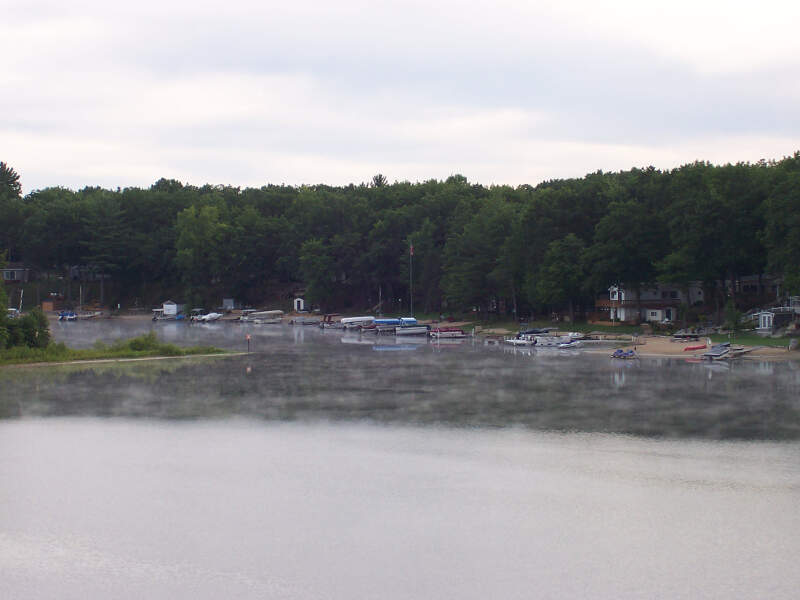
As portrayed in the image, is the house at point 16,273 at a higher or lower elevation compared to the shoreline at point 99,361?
higher

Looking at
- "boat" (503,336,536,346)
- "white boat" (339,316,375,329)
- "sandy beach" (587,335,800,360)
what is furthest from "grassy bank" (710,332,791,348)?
"white boat" (339,316,375,329)

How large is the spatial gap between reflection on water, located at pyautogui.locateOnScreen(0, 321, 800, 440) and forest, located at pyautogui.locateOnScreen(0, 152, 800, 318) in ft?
70.4

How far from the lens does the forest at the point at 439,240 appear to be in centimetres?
9819

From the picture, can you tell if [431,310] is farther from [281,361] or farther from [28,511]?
[28,511]

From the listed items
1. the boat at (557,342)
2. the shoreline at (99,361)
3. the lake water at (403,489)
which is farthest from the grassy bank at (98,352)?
the boat at (557,342)

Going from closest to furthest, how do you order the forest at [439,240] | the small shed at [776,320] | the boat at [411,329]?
the small shed at [776,320]
the forest at [439,240]
the boat at [411,329]

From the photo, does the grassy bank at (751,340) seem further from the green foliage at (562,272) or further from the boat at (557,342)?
the green foliage at (562,272)

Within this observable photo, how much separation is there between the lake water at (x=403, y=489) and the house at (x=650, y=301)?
43.9 m

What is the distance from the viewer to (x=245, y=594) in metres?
25.5

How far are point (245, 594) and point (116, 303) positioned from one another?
176 metres

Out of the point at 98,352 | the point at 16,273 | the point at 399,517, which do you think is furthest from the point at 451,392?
the point at 16,273

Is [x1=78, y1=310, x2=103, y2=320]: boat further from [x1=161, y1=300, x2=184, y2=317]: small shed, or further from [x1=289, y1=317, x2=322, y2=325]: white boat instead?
[x1=289, y1=317, x2=322, y2=325]: white boat

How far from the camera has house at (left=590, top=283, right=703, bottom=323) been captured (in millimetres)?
109438

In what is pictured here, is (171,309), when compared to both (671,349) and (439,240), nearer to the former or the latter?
(439,240)
